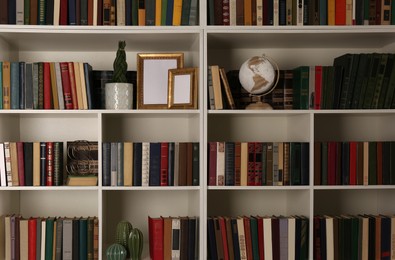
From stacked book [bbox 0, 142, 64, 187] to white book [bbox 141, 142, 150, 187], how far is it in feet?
1.36

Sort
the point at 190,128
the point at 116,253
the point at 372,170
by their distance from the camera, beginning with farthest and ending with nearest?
the point at 190,128 < the point at 372,170 < the point at 116,253

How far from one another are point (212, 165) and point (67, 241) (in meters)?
0.82

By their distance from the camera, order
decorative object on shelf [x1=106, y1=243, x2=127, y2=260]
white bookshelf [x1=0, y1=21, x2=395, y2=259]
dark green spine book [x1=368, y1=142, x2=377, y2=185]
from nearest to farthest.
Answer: decorative object on shelf [x1=106, y1=243, x2=127, y2=260] < dark green spine book [x1=368, y1=142, x2=377, y2=185] < white bookshelf [x1=0, y1=21, x2=395, y2=259]

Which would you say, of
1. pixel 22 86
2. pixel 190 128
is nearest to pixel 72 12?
pixel 22 86

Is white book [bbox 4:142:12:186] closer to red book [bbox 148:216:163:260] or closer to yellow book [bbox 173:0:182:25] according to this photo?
red book [bbox 148:216:163:260]

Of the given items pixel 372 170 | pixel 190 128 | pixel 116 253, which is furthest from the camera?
pixel 190 128

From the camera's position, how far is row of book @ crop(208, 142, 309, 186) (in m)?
2.58

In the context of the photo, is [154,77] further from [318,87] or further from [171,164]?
[318,87]

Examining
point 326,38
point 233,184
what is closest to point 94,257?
point 233,184

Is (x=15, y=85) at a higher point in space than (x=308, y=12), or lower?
lower

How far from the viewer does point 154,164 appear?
102 inches

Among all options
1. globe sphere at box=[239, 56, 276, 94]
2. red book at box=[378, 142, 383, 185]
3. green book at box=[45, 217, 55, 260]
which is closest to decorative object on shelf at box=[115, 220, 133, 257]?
green book at box=[45, 217, 55, 260]

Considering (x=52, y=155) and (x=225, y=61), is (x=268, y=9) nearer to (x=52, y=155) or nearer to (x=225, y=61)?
(x=225, y=61)

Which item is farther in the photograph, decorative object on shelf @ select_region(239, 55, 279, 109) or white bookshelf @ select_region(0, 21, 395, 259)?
white bookshelf @ select_region(0, 21, 395, 259)
